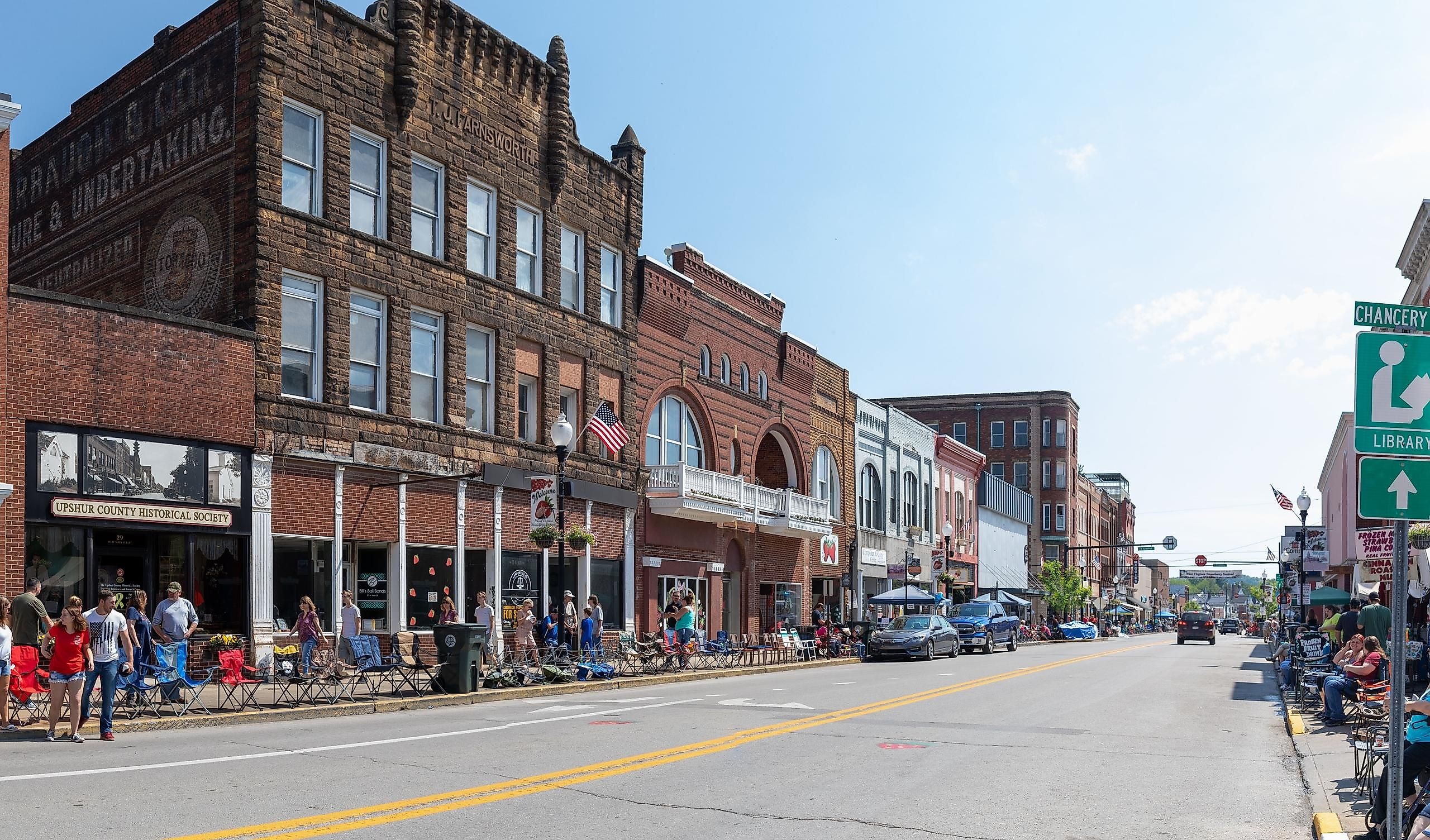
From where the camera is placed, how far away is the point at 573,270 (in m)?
33.0

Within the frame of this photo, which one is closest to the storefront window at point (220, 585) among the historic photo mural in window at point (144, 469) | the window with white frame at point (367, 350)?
the historic photo mural in window at point (144, 469)

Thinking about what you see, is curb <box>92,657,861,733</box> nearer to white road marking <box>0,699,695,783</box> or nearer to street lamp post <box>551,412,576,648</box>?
street lamp post <box>551,412,576,648</box>

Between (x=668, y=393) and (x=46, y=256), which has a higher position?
(x=46, y=256)

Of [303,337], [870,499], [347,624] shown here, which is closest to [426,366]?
[303,337]

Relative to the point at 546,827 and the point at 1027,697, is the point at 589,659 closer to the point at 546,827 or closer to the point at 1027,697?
the point at 1027,697

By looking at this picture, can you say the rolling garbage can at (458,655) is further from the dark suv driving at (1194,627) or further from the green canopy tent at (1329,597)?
the dark suv driving at (1194,627)

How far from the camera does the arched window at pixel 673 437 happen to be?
3681 cm

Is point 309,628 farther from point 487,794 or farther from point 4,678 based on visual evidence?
point 487,794

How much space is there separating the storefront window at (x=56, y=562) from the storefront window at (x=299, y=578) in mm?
3740

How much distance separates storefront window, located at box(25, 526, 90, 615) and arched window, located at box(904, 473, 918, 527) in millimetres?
41586

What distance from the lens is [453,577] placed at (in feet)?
91.7

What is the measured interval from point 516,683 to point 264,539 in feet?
17.4

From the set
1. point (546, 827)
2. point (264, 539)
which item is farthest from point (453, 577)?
point (546, 827)

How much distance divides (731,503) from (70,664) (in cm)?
2529
